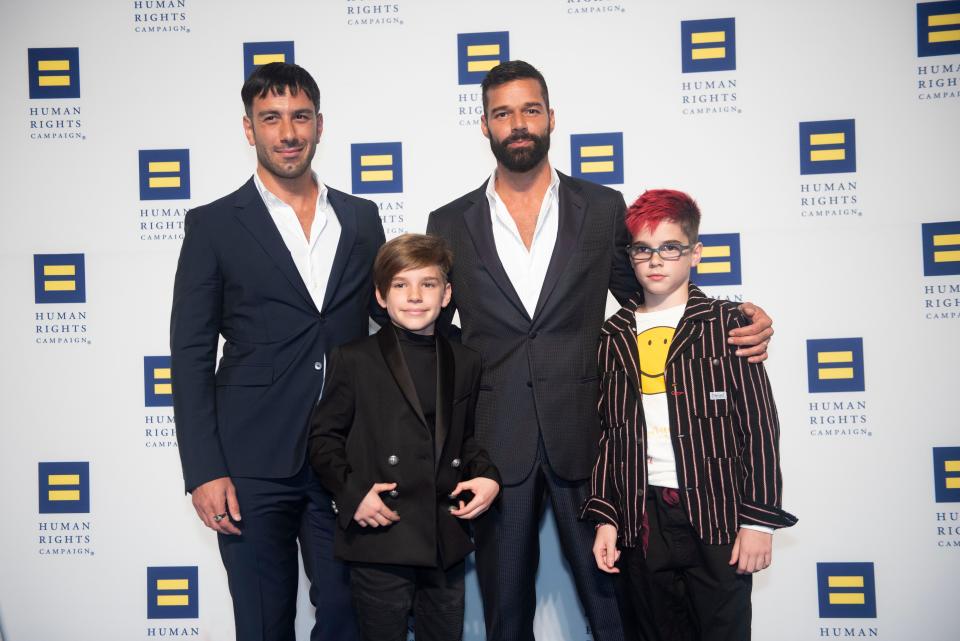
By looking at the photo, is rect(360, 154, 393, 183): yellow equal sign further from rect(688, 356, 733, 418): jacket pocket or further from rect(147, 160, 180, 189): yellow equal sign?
rect(688, 356, 733, 418): jacket pocket

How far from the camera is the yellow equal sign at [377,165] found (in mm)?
3217

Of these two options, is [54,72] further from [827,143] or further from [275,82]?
[827,143]

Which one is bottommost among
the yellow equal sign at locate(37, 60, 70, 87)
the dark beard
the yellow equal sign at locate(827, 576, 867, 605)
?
the yellow equal sign at locate(827, 576, 867, 605)

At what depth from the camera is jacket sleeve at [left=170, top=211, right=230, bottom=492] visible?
7.14 feet

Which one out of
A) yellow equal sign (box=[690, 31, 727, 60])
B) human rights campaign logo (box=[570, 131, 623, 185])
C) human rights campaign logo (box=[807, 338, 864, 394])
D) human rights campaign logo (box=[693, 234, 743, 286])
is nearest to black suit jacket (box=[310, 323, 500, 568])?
human rights campaign logo (box=[570, 131, 623, 185])

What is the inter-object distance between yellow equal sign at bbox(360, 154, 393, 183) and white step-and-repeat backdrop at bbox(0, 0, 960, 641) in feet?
0.08

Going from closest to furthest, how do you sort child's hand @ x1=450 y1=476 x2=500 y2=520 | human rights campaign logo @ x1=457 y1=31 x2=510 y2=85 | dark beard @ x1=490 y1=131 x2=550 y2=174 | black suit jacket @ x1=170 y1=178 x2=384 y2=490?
child's hand @ x1=450 y1=476 x2=500 y2=520 → black suit jacket @ x1=170 y1=178 x2=384 y2=490 → dark beard @ x1=490 y1=131 x2=550 y2=174 → human rights campaign logo @ x1=457 y1=31 x2=510 y2=85

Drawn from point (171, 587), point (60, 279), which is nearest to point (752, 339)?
point (171, 587)

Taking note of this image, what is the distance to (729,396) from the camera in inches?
81.1

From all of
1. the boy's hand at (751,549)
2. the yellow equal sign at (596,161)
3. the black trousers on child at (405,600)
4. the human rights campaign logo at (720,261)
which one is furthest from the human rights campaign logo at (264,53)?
the boy's hand at (751,549)

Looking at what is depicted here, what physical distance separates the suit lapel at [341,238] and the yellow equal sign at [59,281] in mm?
1647

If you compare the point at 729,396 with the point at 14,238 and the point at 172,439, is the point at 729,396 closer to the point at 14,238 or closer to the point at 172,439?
the point at 172,439

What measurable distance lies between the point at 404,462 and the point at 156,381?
1829 millimetres

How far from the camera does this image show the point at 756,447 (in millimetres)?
2012
